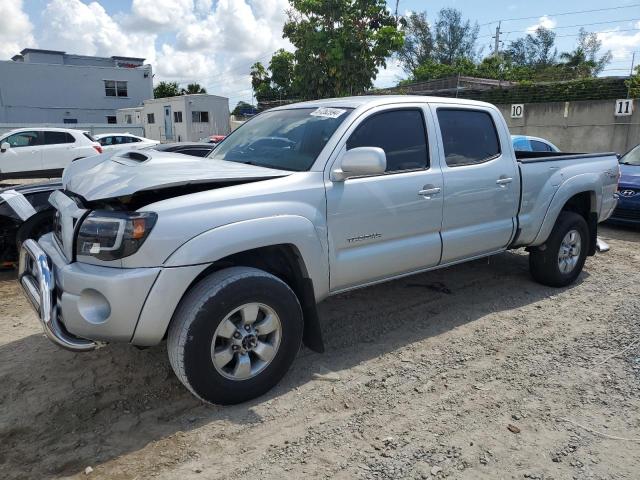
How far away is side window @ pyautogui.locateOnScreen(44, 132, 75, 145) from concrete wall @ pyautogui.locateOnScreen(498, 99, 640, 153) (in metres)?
15.6

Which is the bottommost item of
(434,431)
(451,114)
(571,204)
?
(434,431)

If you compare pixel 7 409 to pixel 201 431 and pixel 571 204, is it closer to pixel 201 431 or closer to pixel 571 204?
pixel 201 431

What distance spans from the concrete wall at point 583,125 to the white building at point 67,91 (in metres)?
35.5

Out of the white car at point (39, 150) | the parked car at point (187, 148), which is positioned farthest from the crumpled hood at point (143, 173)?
the white car at point (39, 150)

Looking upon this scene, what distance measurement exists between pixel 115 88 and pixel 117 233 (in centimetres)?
4606

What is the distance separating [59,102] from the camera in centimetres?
4144

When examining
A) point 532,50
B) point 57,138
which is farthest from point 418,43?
point 57,138

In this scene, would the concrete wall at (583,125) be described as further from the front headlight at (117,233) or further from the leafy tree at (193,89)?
the leafy tree at (193,89)

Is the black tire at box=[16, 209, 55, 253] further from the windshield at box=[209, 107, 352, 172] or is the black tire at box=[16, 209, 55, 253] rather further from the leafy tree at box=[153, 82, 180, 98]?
the leafy tree at box=[153, 82, 180, 98]

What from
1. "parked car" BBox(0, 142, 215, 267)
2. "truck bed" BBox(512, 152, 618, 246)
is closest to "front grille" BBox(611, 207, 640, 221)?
"truck bed" BBox(512, 152, 618, 246)

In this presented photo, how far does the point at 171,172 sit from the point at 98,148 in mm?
14391

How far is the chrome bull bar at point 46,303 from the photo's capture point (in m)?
2.81

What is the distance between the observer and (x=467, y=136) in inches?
177

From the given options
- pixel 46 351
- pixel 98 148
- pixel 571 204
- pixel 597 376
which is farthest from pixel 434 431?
pixel 98 148
